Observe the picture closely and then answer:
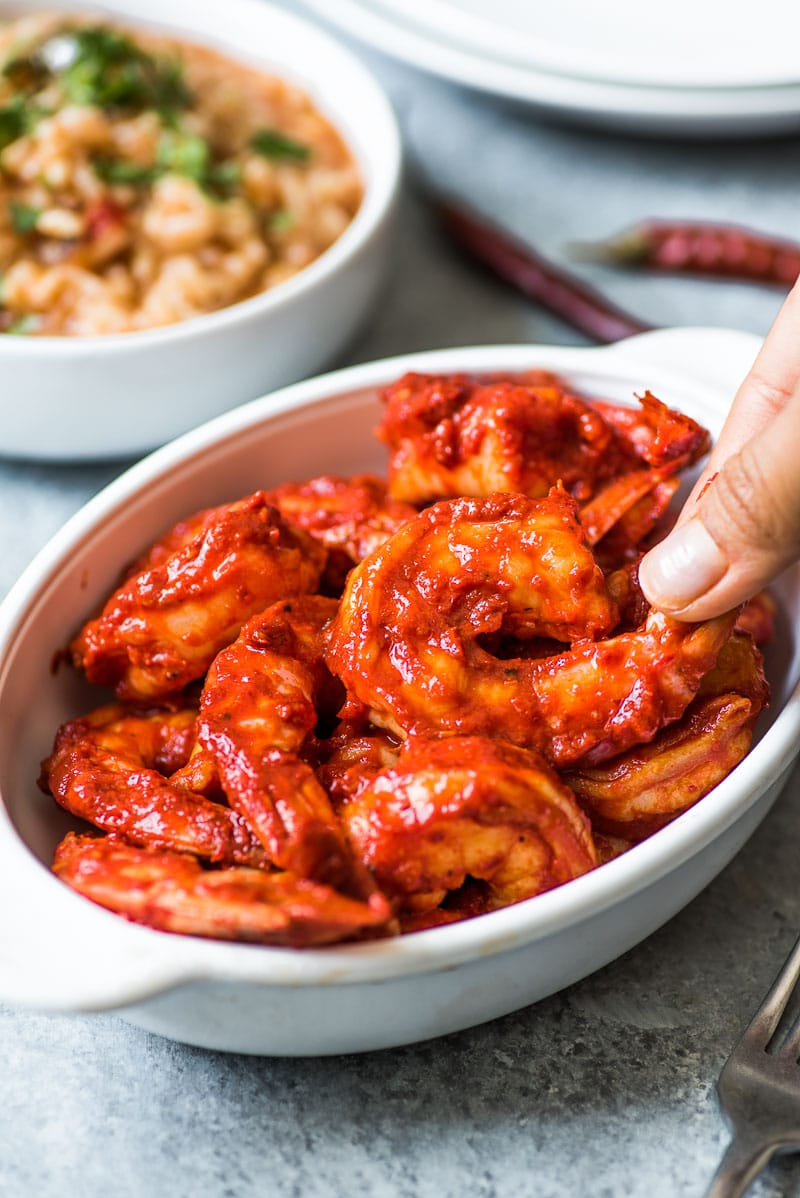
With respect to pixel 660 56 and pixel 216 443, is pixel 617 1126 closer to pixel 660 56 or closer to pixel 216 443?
pixel 216 443

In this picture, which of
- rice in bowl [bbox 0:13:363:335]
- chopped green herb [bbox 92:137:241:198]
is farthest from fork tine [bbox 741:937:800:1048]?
chopped green herb [bbox 92:137:241:198]

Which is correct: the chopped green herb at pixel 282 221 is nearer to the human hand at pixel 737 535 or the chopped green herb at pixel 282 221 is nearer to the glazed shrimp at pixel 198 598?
the glazed shrimp at pixel 198 598

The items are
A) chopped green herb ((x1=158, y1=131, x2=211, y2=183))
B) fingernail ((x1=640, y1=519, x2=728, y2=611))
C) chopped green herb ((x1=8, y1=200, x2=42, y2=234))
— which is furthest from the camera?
chopped green herb ((x1=158, y1=131, x2=211, y2=183))

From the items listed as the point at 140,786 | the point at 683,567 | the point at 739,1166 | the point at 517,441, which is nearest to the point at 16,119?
the point at 517,441

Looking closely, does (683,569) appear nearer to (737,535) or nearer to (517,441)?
(737,535)

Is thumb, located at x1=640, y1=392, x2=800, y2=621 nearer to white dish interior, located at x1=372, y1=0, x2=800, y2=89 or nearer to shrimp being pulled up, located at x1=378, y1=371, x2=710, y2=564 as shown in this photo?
shrimp being pulled up, located at x1=378, y1=371, x2=710, y2=564

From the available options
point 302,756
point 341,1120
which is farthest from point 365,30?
point 341,1120
